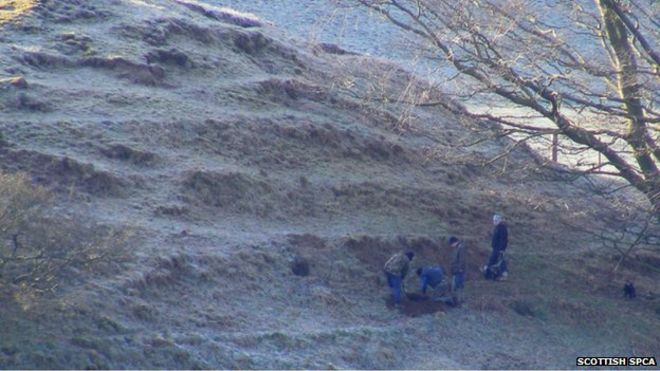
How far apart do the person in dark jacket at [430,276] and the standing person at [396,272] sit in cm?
30

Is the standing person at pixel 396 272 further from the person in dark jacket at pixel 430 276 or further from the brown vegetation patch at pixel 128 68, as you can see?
the brown vegetation patch at pixel 128 68

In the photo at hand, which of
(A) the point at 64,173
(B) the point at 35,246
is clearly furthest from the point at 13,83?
(B) the point at 35,246

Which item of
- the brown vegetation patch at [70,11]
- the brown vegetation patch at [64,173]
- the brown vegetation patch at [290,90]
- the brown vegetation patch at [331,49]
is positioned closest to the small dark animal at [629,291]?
the brown vegetation patch at [290,90]

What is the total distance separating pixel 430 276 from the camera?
1427cm

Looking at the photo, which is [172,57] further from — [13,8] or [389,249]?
[389,249]

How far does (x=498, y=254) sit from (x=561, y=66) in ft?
10.0

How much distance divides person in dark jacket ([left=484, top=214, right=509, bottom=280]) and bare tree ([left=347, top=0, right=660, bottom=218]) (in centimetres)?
144

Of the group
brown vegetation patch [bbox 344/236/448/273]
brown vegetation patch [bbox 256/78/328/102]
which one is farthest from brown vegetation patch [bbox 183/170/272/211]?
brown vegetation patch [bbox 256/78/328/102]

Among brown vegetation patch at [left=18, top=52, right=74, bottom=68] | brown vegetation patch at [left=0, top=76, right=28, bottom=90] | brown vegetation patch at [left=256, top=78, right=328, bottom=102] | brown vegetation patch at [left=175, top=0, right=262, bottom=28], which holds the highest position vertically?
brown vegetation patch at [left=175, top=0, right=262, bottom=28]

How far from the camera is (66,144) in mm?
14688

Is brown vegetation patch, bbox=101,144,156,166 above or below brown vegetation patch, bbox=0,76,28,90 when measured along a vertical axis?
below

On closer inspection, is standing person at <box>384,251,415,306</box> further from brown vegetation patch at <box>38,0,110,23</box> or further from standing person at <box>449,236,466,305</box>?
brown vegetation patch at <box>38,0,110,23</box>

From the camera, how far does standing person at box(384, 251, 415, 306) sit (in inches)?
549

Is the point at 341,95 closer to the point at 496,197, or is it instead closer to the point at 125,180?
the point at 496,197
